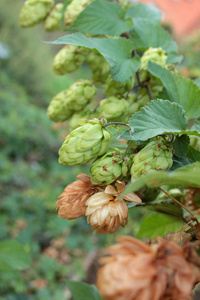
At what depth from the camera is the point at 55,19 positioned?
2.08 feet

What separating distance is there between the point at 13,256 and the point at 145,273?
71 cm

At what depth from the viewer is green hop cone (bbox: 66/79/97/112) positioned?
1.59 ft

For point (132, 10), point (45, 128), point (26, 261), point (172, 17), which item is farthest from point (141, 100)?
point (172, 17)

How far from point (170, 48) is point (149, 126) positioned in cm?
27

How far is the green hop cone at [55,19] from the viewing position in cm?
63

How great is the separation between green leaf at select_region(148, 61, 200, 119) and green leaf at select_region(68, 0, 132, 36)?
131 millimetres

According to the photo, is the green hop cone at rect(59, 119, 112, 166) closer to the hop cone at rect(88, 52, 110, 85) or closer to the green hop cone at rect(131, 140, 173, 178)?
the green hop cone at rect(131, 140, 173, 178)

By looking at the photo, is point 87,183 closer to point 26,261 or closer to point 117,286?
point 117,286

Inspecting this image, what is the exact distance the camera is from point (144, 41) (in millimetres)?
542

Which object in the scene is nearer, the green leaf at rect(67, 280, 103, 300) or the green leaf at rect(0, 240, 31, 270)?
the green leaf at rect(67, 280, 103, 300)

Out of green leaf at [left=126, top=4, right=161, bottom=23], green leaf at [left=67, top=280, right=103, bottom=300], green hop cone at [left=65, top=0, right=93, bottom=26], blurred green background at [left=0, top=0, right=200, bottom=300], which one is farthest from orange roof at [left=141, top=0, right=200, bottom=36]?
green leaf at [left=67, top=280, right=103, bottom=300]

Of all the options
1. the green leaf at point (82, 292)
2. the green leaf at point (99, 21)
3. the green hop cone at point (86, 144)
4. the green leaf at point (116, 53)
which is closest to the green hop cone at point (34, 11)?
the green leaf at point (99, 21)

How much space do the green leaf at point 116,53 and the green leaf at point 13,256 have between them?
0.61 metres

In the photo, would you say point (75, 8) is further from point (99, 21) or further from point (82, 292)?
point (82, 292)
